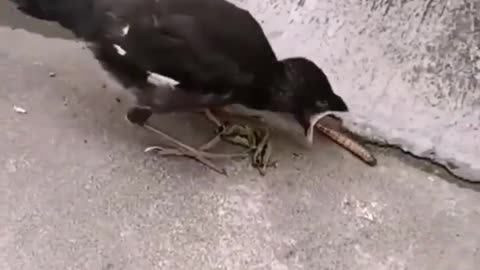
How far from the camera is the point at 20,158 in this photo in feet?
7.89

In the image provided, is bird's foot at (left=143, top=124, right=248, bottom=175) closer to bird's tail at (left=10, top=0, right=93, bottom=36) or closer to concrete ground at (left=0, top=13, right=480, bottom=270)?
concrete ground at (left=0, top=13, right=480, bottom=270)

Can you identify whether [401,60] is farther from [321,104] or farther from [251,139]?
[251,139]

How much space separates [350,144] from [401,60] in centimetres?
26

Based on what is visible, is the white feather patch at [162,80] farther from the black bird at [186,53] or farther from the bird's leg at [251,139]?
the bird's leg at [251,139]

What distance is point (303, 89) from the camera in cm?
242

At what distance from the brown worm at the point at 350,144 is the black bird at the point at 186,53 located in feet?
0.62

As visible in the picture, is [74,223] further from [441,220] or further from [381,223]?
[441,220]

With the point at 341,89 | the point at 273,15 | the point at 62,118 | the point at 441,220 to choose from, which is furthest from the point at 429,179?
the point at 62,118

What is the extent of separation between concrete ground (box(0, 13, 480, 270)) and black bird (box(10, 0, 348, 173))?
0.49 feet

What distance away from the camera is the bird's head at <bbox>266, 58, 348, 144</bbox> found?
94.8 inches


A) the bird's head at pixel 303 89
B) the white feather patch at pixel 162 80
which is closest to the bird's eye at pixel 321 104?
the bird's head at pixel 303 89

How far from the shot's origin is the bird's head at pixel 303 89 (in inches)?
94.8

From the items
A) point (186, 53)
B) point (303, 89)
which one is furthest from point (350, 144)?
point (186, 53)

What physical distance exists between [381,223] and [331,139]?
1.06 feet
